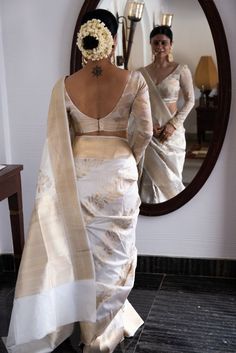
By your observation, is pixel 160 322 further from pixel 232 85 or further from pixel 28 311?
pixel 232 85

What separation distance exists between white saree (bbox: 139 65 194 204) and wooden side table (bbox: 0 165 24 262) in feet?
2.25

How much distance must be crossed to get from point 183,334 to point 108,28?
140 centimetres

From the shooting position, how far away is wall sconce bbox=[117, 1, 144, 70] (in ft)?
7.81

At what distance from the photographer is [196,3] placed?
2.32 metres

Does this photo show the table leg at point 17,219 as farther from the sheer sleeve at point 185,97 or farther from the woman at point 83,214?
the sheer sleeve at point 185,97

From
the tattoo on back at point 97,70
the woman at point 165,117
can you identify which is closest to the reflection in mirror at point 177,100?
the woman at point 165,117

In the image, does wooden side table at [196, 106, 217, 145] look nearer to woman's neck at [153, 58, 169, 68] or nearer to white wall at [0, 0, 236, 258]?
white wall at [0, 0, 236, 258]

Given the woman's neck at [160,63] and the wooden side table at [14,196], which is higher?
the woman's neck at [160,63]

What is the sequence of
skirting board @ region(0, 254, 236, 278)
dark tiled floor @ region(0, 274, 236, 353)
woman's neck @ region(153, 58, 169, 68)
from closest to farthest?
dark tiled floor @ region(0, 274, 236, 353)
woman's neck @ region(153, 58, 169, 68)
skirting board @ region(0, 254, 236, 278)

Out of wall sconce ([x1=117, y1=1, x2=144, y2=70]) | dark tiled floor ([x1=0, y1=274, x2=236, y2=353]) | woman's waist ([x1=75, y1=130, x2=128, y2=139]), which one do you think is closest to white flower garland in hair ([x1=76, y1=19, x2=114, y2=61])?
woman's waist ([x1=75, y1=130, x2=128, y2=139])

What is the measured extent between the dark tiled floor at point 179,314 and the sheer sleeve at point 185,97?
92cm

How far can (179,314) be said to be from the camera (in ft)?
7.50

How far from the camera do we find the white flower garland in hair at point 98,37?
5.78 ft

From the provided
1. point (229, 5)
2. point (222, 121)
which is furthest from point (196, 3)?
point (222, 121)
